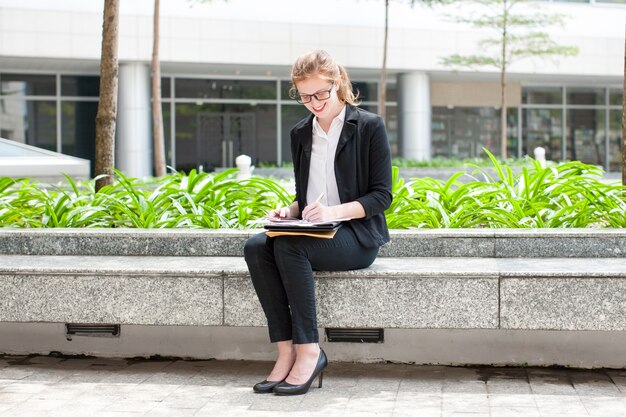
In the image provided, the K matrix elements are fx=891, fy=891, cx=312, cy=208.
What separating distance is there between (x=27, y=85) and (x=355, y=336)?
2408 centimetres

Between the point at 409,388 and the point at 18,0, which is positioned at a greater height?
the point at 18,0

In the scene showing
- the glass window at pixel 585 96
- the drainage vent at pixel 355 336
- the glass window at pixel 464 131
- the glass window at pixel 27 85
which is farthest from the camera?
the glass window at pixel 585 96

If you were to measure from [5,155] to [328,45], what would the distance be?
18492 mm

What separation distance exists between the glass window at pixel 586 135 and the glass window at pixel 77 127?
16.7 metres

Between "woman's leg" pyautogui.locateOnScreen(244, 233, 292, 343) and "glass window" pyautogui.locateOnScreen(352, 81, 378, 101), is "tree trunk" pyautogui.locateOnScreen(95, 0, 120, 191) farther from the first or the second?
"glass window" pyautogui.locateOnScreen(352, 81, 378, 101)

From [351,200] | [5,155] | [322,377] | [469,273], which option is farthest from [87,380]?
[5,155]

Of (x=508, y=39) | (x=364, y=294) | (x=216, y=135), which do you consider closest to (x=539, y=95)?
(x=508, y=39)

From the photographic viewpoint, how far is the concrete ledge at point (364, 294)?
4.54 meters

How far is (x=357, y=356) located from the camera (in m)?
5.13

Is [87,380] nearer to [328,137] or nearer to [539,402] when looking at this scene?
[328,137]

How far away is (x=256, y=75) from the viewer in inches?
1136

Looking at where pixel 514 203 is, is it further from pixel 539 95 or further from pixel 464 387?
pixel 539 95

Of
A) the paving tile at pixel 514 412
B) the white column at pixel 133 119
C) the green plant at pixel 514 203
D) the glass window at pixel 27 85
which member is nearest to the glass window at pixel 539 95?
the white column at pixel 133 119

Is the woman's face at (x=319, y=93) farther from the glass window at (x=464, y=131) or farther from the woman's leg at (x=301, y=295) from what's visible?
the glass window at (x=464, y=131)
